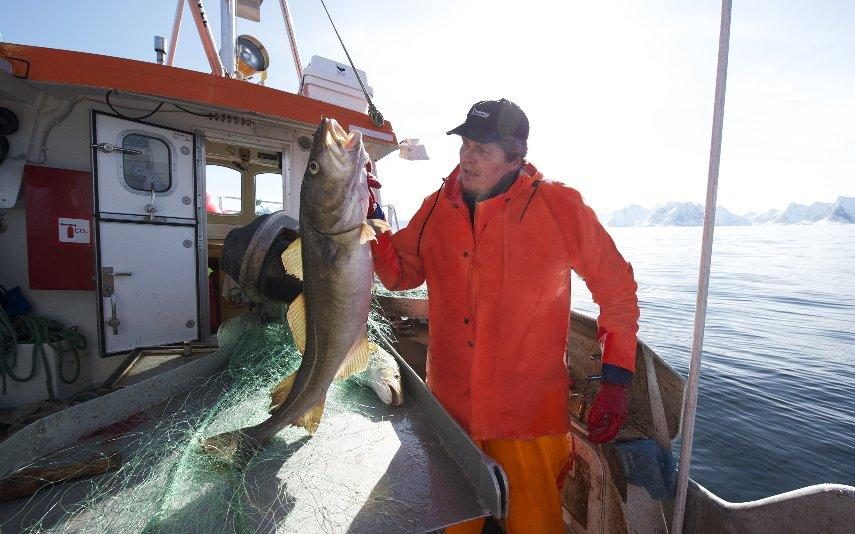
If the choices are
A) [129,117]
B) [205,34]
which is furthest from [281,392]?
[205,34]

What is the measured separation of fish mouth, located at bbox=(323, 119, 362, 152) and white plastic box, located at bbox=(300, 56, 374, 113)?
3.94 metres

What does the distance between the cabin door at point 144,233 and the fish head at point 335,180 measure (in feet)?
14.6

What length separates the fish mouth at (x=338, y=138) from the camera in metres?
2.18

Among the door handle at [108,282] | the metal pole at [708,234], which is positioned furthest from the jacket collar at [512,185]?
the door handle at [108,282]

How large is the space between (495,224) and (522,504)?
1641 millimetres

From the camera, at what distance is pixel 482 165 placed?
252 cm

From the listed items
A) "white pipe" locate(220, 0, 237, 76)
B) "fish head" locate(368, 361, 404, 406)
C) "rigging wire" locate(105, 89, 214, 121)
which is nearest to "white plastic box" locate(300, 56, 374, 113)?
"white pipe" locate(220, 0, 237, 76)

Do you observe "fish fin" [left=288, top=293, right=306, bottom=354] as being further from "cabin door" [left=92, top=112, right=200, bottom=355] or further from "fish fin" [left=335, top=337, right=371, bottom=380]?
"cabin door" [left=92, top=112, right=200, bottom=355]

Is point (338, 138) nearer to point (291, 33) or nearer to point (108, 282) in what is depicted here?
point (108, 282)

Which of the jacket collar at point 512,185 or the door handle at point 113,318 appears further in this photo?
the door handle at point 113,318

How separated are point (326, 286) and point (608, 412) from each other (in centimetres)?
180

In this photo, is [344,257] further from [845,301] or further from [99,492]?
[845,301]

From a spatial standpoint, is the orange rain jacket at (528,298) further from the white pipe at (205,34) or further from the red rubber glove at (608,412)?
the white pipe at (205,34)

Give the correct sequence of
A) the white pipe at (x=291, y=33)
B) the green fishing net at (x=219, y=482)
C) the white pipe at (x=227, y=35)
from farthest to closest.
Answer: the white pipe at (x=291, y=33) < the white pipe at (x=227, y=35) < the green fishing net at (x=219, y=482)
